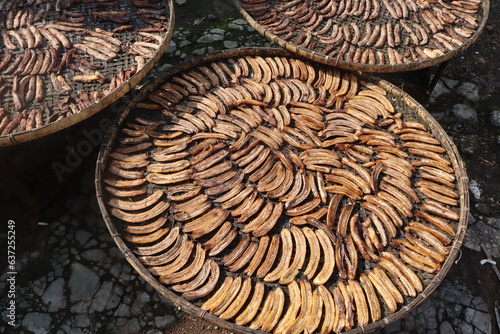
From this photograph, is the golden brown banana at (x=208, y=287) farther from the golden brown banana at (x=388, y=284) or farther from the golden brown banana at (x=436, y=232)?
the golden brown banana at (x=436, y=232)

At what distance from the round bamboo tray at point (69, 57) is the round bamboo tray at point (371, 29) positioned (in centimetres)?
212

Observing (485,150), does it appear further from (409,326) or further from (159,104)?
(159,104)

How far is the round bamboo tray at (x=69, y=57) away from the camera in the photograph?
17.7 feet

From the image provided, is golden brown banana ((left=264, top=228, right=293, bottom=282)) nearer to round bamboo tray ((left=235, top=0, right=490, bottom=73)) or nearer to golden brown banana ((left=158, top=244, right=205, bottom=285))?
golden brown banana ((left=158, top=244, right=205, bottom=285))

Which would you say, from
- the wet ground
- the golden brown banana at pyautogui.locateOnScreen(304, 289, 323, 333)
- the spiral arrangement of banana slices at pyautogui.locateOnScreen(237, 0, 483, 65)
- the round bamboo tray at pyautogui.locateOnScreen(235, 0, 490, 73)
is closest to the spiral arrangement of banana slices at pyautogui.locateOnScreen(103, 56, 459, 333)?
the golden brown banana at pyautogui.locateOnScreen(304, 289, 323, 333)

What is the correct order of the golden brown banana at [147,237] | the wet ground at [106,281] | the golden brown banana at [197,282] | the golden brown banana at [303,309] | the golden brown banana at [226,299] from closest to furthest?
the golden brown banana at [303,309] < the golden brown banana at [226,299] < the golden brown banana at [197,282] < the golden brown banana at [147,237] < the wet ground at [106,281]

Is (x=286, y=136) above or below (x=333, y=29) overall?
below

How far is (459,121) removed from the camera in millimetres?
8609

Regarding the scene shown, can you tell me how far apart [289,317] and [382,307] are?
46.9 inches

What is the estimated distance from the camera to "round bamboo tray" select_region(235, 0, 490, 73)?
682 cm

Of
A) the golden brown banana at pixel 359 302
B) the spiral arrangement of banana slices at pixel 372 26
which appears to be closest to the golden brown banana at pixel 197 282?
the golden brown banana at pixel 359 302

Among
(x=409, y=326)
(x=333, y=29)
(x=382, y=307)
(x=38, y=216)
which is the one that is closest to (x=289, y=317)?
(x=382, y=307)

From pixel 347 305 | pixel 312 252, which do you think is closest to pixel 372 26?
pixel 312 252

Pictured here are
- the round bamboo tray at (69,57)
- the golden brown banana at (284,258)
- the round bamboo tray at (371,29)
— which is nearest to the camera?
the golden brown banana at (284,258)
